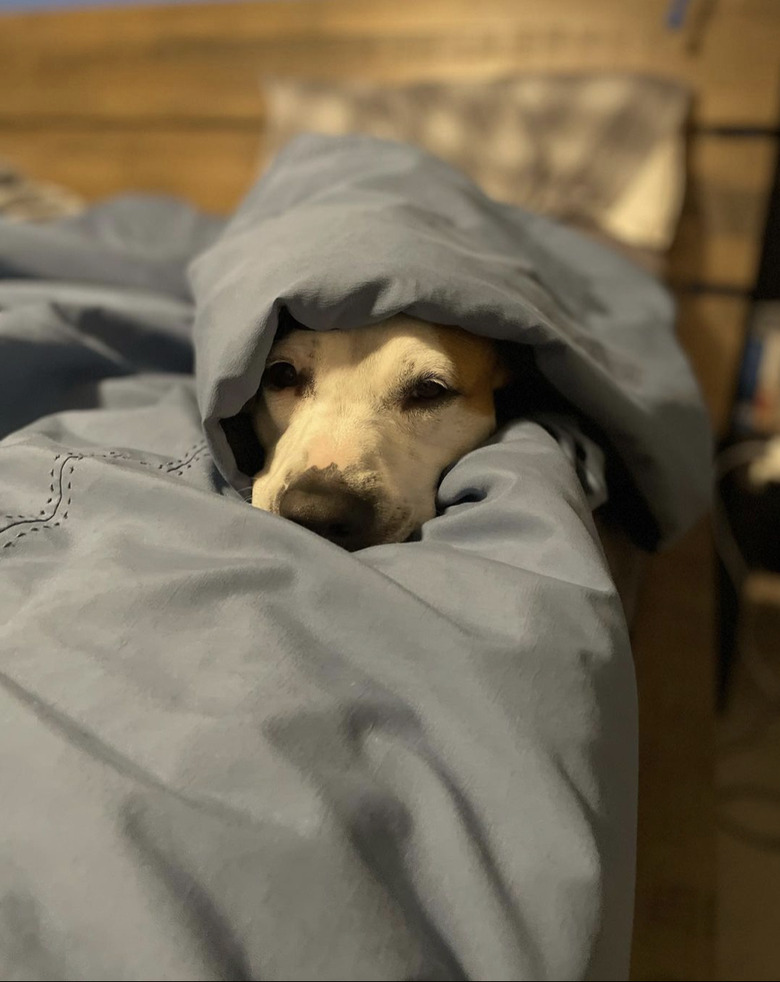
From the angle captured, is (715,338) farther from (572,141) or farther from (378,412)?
(378,412)

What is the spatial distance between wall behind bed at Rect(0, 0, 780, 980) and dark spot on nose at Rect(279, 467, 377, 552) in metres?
0.43

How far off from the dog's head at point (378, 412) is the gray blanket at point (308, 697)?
0.17ft

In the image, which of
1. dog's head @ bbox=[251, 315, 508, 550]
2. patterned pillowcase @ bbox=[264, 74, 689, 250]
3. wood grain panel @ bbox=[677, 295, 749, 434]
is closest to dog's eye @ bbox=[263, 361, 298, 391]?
dog's head @ bbox=[251, 315, 508, 550]

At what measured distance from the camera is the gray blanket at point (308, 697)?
385 mm

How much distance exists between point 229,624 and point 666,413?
25.1 inches

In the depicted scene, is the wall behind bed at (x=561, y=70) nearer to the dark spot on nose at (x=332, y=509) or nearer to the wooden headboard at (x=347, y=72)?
the wooden headboard at (x=347, y=72)

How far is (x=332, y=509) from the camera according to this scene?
714 mm

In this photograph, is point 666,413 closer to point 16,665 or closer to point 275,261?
point 275,261

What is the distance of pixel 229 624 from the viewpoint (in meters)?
0.50

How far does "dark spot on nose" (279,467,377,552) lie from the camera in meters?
0.71

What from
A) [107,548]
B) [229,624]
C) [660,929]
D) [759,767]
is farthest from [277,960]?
[759,767]

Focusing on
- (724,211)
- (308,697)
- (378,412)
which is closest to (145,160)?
(724,211)

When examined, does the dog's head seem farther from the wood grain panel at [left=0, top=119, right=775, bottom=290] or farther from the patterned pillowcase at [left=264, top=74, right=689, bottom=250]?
the wood grain panel at [left=0, top=119, right=775, bottom=290]

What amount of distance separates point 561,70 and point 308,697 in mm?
1645
